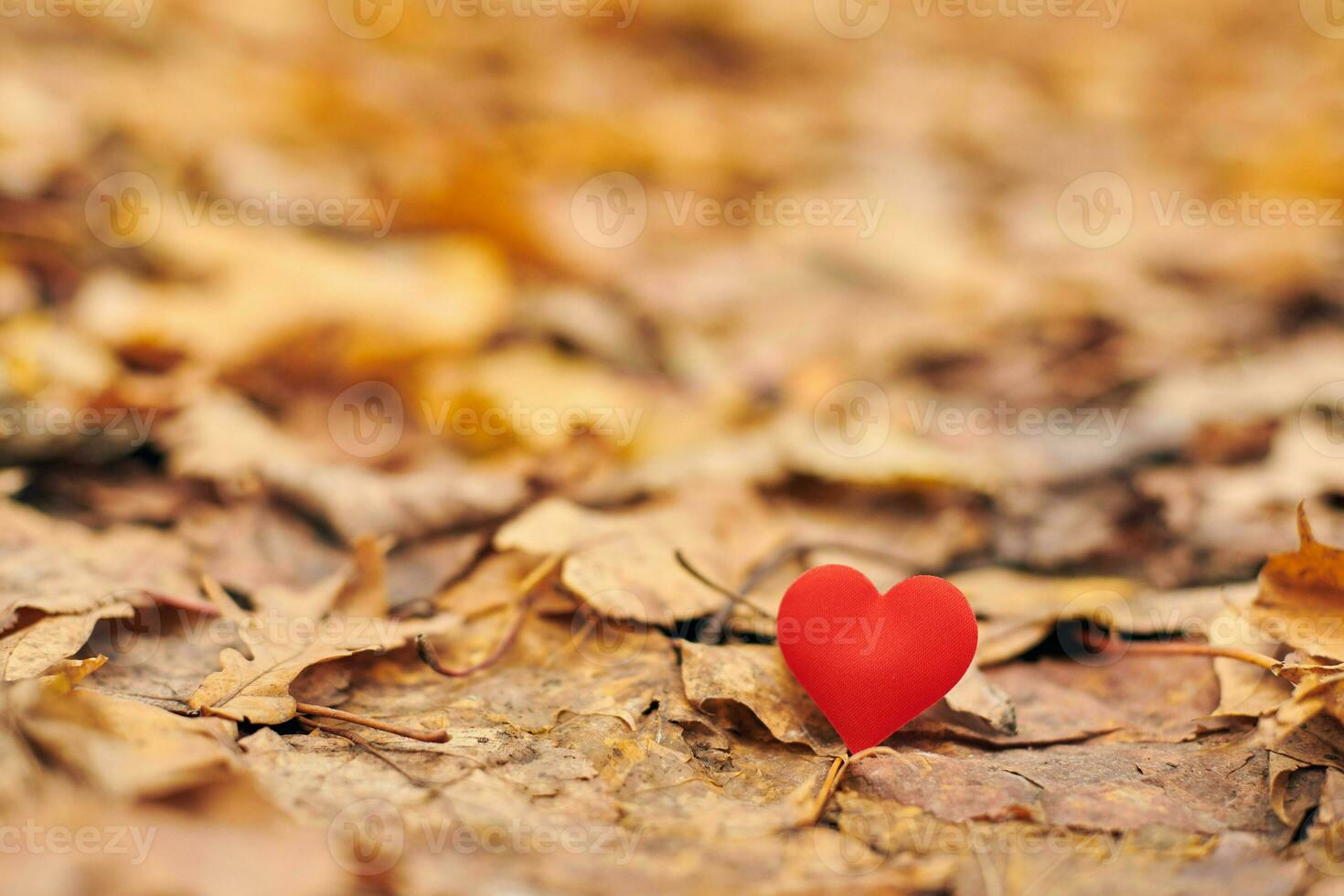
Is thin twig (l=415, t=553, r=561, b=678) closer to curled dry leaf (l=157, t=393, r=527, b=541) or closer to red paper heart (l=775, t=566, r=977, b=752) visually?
curled dry leaf (l=157, t=393, r=527, b=541)

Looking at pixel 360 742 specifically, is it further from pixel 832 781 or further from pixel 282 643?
pixel 832 781

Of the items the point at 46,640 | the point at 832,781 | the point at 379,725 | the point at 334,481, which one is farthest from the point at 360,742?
the point at 334,481

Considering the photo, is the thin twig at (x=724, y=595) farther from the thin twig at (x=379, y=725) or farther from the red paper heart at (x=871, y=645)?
the thin twig at (x=379, y=725)

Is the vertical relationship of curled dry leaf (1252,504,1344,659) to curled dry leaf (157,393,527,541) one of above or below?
above

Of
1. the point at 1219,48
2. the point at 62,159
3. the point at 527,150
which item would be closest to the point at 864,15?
the point at 1219,48

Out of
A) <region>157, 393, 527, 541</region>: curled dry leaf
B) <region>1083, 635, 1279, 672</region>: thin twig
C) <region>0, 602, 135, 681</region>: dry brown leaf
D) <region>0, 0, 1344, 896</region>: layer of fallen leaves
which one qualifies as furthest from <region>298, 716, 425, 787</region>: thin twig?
<region>1083, 635, 1279, 672</region>: thin twig

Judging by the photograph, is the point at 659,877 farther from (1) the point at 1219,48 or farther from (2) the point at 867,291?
(1) the point at 1219,48
